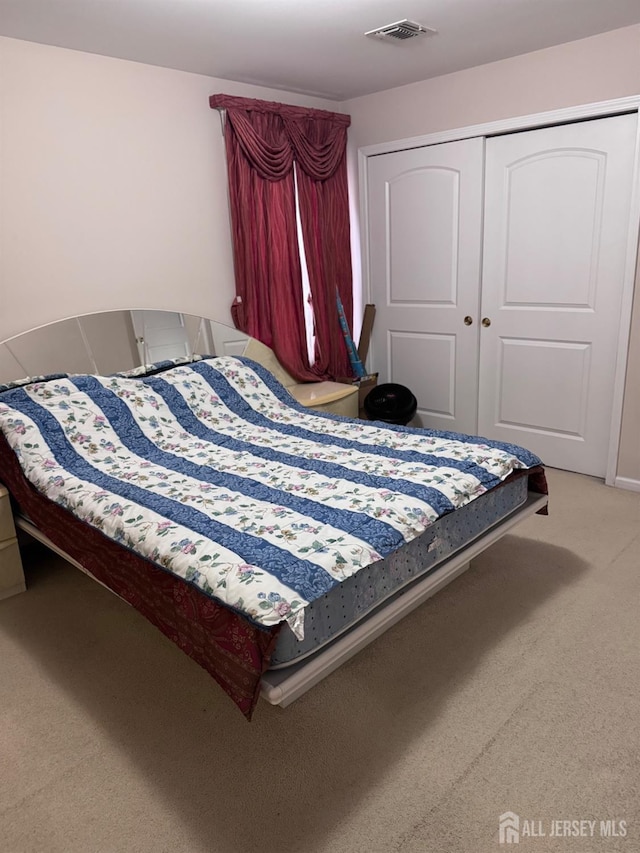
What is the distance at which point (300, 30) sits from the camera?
9.17 feet

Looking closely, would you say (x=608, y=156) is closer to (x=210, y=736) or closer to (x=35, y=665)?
(x=210, y=736)

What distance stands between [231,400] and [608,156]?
2337mm

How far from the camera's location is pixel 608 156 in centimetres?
325

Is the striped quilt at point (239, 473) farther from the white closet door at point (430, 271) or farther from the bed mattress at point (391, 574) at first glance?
the white closet door at point (430, 271)

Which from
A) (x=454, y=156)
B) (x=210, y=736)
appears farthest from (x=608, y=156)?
(x=210, y=736)

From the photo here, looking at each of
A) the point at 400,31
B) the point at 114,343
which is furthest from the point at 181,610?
the point at 400,31

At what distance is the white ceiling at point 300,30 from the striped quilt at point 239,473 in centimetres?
151

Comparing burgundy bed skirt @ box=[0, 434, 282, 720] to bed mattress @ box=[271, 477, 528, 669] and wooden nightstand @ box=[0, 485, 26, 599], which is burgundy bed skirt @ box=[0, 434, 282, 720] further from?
wooden nightstand @ box=[0, 485, 26, 599]

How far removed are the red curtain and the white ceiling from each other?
0.33 m

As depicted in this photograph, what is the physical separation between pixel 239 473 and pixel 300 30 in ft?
6.57

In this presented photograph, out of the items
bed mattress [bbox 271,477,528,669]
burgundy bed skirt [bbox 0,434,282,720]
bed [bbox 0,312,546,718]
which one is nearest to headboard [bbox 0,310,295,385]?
bed [bbox 0,312,546,718]

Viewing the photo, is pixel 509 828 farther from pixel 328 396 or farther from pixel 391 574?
pixel 328 396

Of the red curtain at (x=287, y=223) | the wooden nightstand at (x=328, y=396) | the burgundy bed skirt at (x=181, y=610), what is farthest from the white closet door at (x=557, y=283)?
the burgundy bed skirt at (x=181, y=610)
